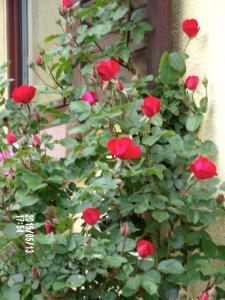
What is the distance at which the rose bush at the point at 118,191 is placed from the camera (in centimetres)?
150

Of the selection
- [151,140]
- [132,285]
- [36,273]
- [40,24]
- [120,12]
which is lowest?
[36,273]

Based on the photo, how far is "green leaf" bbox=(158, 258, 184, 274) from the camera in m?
1.49

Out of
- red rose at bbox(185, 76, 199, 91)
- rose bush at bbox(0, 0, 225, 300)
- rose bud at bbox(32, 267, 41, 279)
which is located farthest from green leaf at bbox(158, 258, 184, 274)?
red rose at bbox(185, 76, 199, 91)

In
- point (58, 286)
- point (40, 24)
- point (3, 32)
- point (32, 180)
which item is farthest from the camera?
point (3, 32)

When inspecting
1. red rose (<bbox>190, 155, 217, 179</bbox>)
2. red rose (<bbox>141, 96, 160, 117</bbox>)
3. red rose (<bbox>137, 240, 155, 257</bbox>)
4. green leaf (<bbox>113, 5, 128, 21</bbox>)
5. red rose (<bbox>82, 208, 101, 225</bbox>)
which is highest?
green leaf (<bbox>113, 5, 128, 21</bbox>)

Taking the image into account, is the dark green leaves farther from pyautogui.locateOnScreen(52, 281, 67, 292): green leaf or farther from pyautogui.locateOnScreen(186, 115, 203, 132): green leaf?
pyautogui.locateOnScreen(52, 281, 67, 292): green leaf

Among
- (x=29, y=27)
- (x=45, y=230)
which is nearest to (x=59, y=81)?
(x=45, y=230)

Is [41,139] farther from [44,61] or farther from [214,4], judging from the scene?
[214,4]

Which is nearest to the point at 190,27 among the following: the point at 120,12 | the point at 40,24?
the point at 120,12

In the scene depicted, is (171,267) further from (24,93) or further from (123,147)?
(24,93)

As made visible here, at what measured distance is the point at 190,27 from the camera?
172 cm

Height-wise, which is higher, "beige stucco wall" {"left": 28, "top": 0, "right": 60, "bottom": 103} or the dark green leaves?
the dark green leaves

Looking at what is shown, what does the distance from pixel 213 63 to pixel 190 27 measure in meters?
0.12

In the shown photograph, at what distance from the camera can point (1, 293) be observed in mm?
1678
